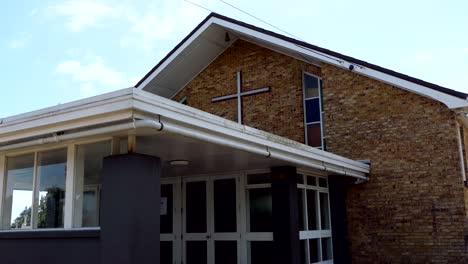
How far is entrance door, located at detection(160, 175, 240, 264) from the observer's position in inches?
403

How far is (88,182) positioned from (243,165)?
3.44 meters

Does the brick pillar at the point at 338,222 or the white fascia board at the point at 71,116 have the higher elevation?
the white fascia board at the point at 71,116

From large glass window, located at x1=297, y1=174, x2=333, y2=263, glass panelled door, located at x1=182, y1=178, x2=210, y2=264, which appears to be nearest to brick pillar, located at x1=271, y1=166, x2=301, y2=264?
large glass window, located at x1=297, y1=174, x2=333, y2=263

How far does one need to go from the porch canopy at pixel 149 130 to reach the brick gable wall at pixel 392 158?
399 centimetres

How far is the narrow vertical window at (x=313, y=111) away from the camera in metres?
12.9

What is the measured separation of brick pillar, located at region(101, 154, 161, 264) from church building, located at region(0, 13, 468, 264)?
2 centimetres

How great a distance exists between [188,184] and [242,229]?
1702 millimetres

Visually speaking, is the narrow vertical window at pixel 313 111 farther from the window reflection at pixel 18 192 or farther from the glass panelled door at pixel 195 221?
the window reflection at pixel 18 192

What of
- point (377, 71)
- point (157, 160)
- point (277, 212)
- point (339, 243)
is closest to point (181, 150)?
point (157, 160)

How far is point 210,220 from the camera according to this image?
34.4 feet

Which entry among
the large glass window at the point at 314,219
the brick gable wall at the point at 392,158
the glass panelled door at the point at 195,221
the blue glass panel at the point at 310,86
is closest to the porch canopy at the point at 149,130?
the large glass window at the point at 314,219

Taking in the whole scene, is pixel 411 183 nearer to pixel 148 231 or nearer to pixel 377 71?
pixel 377 71

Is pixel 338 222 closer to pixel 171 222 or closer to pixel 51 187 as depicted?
pixel 171 222

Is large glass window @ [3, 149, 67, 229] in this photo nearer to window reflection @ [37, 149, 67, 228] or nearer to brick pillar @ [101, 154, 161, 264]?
window reflection @ [37, 149, 67, 228]
